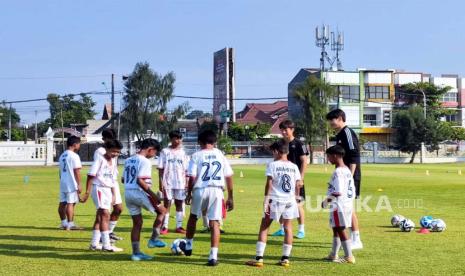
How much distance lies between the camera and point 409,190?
23094 millimetres

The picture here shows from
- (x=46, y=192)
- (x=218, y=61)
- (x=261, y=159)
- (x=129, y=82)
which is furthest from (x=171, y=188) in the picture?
(x=218, y=61)

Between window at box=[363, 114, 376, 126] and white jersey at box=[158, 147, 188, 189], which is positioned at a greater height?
window at box=[363, 114, 376, 126]

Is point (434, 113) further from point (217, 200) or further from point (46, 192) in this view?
point (217, 200)

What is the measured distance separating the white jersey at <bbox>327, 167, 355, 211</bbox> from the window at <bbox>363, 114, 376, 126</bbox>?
8577 cm

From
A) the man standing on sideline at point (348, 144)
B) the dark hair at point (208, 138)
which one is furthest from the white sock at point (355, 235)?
the dark hair at point (208, 138)

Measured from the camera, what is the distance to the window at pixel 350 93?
91312 mm

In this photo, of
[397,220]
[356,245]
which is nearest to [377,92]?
[397,220]

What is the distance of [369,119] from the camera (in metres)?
93.5

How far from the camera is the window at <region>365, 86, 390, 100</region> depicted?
92.7 m

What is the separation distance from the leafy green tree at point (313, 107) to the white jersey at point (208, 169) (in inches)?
2519

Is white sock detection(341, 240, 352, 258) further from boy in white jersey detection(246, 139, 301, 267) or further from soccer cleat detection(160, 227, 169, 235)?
soccer cleat detection(160, 227, 169, 235)

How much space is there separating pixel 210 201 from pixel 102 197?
2.16 m

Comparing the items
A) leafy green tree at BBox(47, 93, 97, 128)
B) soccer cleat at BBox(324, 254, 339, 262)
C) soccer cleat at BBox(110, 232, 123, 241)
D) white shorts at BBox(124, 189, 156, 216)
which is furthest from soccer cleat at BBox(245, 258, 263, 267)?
leafy green tree at BBox(47, 93, 97, 128)

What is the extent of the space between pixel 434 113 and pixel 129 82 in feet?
140
